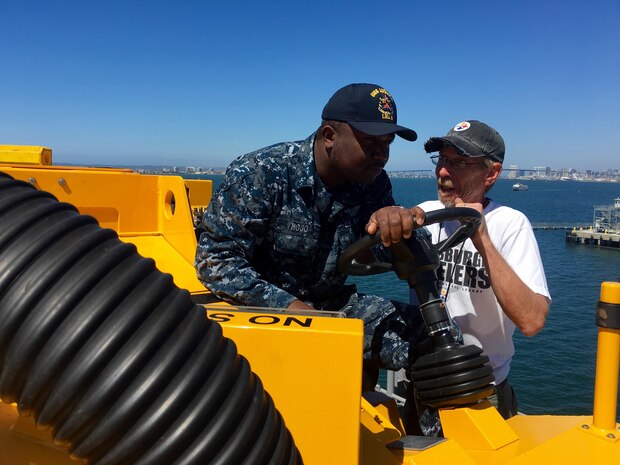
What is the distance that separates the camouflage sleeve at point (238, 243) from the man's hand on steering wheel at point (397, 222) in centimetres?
52

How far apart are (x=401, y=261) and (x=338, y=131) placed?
72 centimetres

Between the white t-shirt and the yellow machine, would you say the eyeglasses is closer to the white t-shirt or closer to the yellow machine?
the white t-shirt

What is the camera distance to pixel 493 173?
10.3ft

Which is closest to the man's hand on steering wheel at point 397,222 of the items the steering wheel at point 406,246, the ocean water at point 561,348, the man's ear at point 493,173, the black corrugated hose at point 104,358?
the steering wheel at point 406,246

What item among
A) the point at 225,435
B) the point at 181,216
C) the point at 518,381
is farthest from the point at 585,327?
the point at 225,435

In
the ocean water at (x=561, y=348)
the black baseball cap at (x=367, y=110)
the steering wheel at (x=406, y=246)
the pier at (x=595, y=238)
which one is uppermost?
the black baseball cap at (x=367, y=110)

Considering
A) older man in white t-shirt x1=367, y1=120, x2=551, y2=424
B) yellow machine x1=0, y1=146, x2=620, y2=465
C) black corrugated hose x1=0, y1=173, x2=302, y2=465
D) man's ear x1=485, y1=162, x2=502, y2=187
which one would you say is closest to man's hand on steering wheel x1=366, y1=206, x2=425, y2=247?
yellow machine x1=0, y1=146, x2=620, y2=465

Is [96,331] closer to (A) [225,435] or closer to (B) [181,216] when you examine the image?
(A) [225,435]

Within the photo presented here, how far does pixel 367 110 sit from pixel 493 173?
3.58 ft

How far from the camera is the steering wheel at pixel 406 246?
2241mm

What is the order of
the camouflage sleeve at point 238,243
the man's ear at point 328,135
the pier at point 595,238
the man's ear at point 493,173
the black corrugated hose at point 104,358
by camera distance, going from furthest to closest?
1. the pier at point 595,238
2. the man's ear at point 493,173
3. the man's ear at point 328,135
4. the camouflage sleeve at point 238,243
5. the black corrugated hose at point 104,358

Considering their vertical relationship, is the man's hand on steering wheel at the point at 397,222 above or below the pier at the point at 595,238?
above

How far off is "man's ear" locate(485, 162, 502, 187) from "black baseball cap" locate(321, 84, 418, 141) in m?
0.77

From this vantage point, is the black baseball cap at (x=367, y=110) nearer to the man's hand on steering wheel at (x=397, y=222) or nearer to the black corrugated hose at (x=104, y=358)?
the man's hand on steering wheel at (x=397, y=222)
